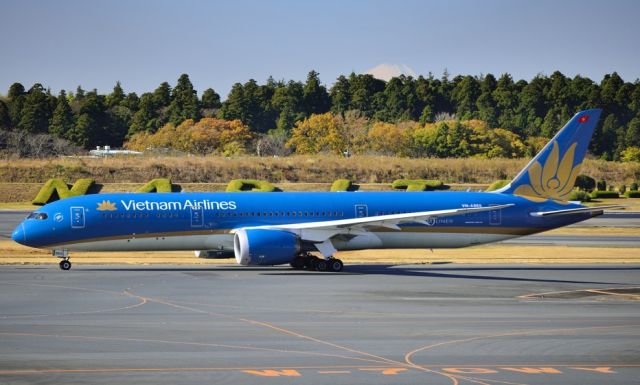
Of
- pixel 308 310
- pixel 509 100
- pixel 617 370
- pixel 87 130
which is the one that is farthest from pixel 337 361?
pixel 509 100

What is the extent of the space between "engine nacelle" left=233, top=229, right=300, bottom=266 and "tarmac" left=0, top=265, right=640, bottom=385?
1.04 m

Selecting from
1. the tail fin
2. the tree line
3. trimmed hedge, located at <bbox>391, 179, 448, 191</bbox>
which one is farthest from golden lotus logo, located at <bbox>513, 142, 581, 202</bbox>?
the tree line

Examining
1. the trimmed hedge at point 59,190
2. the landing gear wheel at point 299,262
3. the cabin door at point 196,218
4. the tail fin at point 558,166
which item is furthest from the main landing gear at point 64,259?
the trimmed hedge at point 59,190

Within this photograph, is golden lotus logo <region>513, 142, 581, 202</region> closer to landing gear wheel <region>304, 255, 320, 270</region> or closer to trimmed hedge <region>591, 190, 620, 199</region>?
landing gear wheel <region>304, 255, 320, 270</region>

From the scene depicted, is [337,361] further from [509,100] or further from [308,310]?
[509,100]

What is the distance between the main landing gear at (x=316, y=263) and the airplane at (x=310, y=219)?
0.05 metres

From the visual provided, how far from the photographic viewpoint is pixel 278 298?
109ft

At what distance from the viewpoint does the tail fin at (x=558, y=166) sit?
47.1m

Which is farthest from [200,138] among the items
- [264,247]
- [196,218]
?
[264,247]

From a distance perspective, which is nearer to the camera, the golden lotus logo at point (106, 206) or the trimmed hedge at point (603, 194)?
the golden lotus logo at point (106, 206)

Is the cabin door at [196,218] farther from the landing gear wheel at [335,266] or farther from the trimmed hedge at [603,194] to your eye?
the trimmed hedge at [603,194]

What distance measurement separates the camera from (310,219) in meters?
44.5

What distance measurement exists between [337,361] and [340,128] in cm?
13216

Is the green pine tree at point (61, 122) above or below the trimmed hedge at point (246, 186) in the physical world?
above
